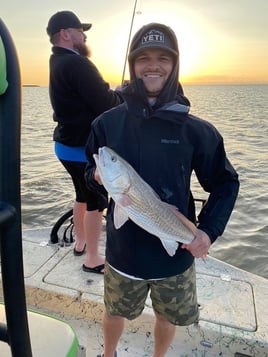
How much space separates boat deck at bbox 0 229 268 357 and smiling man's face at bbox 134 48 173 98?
1.71m

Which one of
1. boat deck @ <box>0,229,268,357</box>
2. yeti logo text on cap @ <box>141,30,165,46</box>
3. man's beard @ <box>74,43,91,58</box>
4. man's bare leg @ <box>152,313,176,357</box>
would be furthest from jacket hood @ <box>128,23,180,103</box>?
boat deck @ <box>0,229,268,357</box>

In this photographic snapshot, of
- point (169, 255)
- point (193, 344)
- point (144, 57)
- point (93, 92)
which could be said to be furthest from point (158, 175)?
point (193, 344)

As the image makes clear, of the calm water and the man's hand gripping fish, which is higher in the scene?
the man's hand gripping fish

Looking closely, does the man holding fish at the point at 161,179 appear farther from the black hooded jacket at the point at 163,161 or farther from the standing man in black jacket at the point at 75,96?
the standing man in black jacket at the point at 75,96

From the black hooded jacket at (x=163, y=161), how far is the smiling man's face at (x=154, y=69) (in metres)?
0.04

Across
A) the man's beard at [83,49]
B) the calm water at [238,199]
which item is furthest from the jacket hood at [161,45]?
the calm water at [238,199]

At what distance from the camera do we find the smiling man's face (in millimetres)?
2057

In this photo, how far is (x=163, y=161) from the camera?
1.99 m

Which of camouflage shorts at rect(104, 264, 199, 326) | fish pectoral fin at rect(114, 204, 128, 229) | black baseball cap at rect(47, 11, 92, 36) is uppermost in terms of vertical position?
black baseball cap at rect(47, 11, 92, 36)

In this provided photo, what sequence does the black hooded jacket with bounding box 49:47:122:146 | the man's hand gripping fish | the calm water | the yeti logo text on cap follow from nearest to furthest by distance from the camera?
the man's hand gripping fish → the yeti logo text on cap → the black hooded jacket with bounding box 49:47:122:146 → the calm water

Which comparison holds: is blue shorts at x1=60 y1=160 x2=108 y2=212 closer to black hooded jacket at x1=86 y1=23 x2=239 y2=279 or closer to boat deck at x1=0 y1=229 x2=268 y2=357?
boat deck at x1=0 y1=229 x2=268 y2=357

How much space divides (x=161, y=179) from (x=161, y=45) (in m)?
0.75

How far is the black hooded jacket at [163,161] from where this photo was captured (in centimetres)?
199

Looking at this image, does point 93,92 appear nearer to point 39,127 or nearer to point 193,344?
point 193,344
